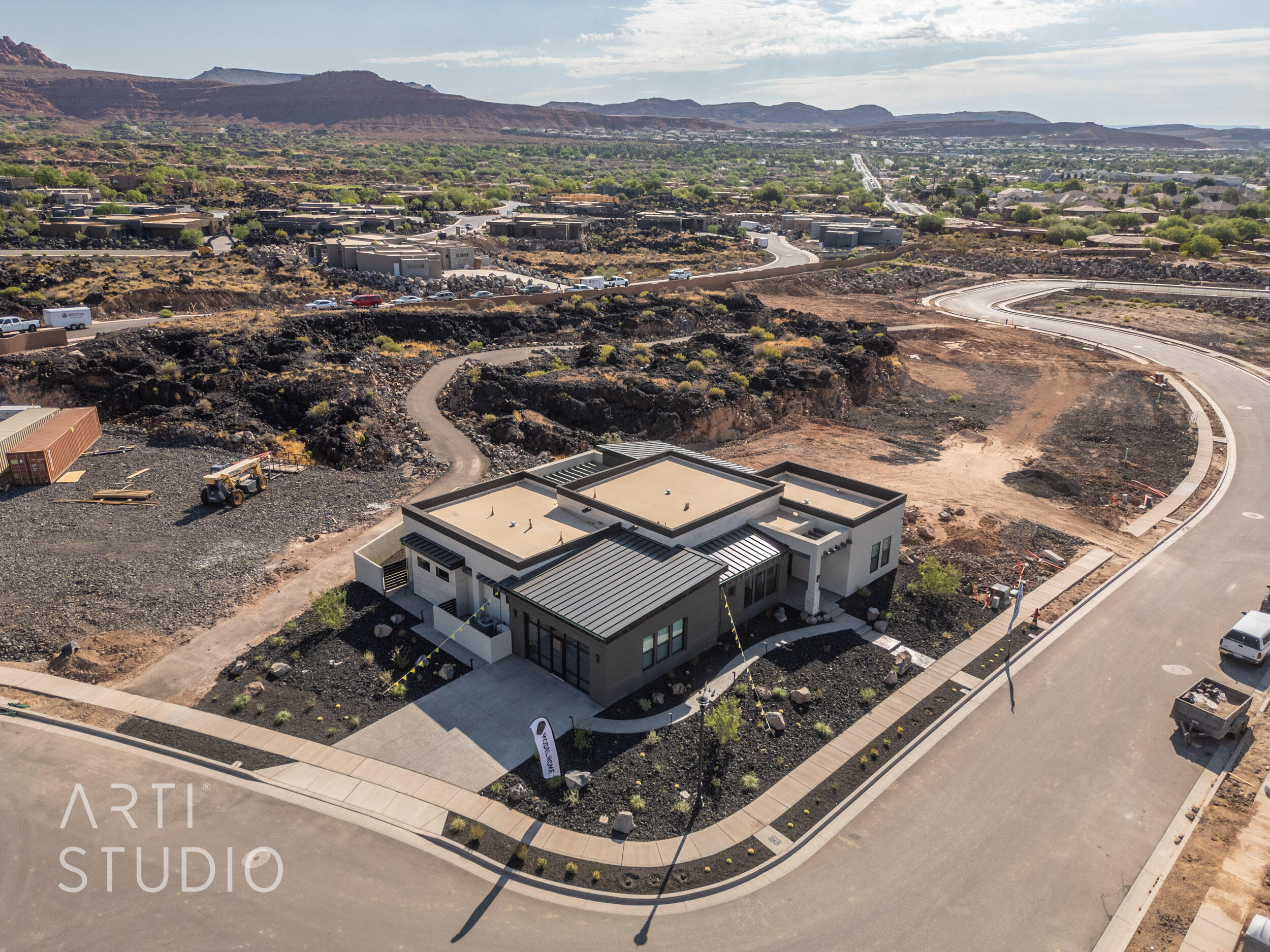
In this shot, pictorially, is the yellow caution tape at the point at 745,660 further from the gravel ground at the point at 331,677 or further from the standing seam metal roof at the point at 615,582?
the gravel ground at the point at 331,677

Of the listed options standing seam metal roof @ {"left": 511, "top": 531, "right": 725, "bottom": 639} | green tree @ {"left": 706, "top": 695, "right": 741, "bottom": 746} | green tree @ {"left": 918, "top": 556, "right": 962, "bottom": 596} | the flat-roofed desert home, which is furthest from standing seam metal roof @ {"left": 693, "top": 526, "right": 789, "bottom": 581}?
green tree @ {"left": 918, "top": 556, "right": 962, "bottom": 596}

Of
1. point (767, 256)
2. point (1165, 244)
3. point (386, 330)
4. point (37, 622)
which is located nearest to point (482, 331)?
point (386, 330)

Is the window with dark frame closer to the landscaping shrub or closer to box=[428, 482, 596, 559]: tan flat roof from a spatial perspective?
box=[428, 482, 596, 559]: tan flat roof

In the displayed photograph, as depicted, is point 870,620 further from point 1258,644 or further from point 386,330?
point 386,330

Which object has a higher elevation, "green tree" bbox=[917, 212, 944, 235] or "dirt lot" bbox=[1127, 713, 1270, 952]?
"green tree" bbox=[917, 212, 944, 235]

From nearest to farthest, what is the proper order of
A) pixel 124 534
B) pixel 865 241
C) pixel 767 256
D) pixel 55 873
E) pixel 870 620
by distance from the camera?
pixel 55 873
pixel 870 620
pixel 124 534
pixel 767 256
pixel 865 241

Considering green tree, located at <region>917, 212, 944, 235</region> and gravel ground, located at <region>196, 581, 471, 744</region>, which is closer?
gravel ground, located at <region>196, 581, 471, 744</region>

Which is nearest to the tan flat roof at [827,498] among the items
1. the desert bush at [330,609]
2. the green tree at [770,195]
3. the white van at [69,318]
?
the desert bush at [330,609]
